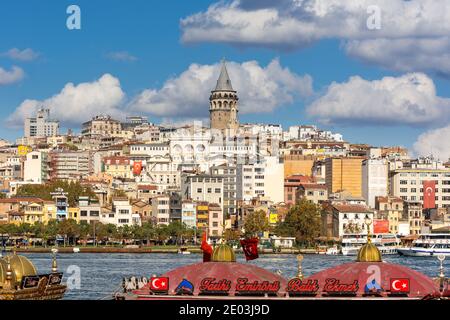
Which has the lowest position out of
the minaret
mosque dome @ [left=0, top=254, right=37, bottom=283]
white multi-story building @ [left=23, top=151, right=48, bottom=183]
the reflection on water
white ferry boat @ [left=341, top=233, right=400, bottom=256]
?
the reflection on water

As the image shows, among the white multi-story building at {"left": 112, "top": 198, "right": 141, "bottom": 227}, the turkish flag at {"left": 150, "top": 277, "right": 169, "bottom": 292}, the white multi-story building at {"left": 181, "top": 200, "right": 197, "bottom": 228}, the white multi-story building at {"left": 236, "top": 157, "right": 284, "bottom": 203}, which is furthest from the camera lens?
the white multi-story building at {"left": 236, "top": 157, "right": 284, "bottom": 203}

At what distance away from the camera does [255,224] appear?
107312 millimetres

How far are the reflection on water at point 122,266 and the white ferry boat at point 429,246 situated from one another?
3.54 m

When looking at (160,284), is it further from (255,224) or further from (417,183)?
(417,183)

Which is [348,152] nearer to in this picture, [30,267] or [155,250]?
[155,250]

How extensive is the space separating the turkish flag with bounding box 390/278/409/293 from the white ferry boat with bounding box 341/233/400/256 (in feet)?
240

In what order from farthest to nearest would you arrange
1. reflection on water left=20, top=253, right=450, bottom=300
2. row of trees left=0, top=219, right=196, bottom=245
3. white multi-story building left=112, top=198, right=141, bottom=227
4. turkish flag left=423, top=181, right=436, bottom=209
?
turkish flag left=423, top=181, right=436, bottom=209 < white multi-story building left=112, top=198, right=141, bottom=227 < row of trees left=0, top=219, right=196, bottom=245 < reflection on water left=20, top=253, right=450, bottom=300

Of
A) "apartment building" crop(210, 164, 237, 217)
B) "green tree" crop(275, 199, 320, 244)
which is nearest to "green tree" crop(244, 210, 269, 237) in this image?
"green tree" crop(275, 199, 320, 244)

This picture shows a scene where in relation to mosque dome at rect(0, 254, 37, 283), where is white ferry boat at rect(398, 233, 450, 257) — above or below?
above

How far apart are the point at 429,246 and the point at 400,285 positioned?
7646 centimetres

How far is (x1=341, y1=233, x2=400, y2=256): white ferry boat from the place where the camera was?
101 meters

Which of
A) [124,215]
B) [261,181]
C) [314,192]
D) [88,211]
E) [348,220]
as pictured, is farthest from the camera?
[261,181]

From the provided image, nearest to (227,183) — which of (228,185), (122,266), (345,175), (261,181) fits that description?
(228,185)

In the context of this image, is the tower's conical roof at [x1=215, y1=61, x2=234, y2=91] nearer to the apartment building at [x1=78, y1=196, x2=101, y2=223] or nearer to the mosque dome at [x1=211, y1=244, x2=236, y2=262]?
the apartment building at [x1=78, y1=196, x2=101, y2=223]
